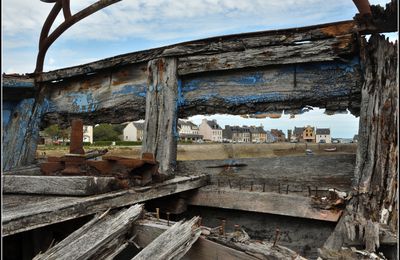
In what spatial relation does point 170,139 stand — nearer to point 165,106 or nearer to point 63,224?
point 165,106

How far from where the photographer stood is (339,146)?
3.42 m

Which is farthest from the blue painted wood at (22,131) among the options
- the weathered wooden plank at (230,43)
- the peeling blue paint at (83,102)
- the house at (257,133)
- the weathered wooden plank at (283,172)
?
the house at (257,133)

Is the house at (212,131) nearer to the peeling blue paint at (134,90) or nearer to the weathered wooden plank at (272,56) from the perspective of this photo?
the peeling blue paint at (134,90)

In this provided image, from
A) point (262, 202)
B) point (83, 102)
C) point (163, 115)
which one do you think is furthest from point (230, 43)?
point (83, 102)

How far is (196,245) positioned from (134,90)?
2163 mm

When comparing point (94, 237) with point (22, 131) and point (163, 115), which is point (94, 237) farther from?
point (22, 131)

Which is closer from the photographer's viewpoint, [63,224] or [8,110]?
[63,224]

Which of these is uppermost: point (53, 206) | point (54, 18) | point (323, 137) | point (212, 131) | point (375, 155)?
point (54, 18)

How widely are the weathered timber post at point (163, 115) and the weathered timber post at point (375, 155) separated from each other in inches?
60.8

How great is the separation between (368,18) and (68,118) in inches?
131

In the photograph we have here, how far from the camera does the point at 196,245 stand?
1752 millimetres

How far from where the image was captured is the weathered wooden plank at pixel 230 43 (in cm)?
264

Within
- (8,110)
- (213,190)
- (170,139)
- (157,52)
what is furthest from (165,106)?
(8,110)

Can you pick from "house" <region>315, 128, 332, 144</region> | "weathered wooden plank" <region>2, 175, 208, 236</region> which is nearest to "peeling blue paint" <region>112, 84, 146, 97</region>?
"weathered wooden plank" <region>2, 175, 208, 236</region>
